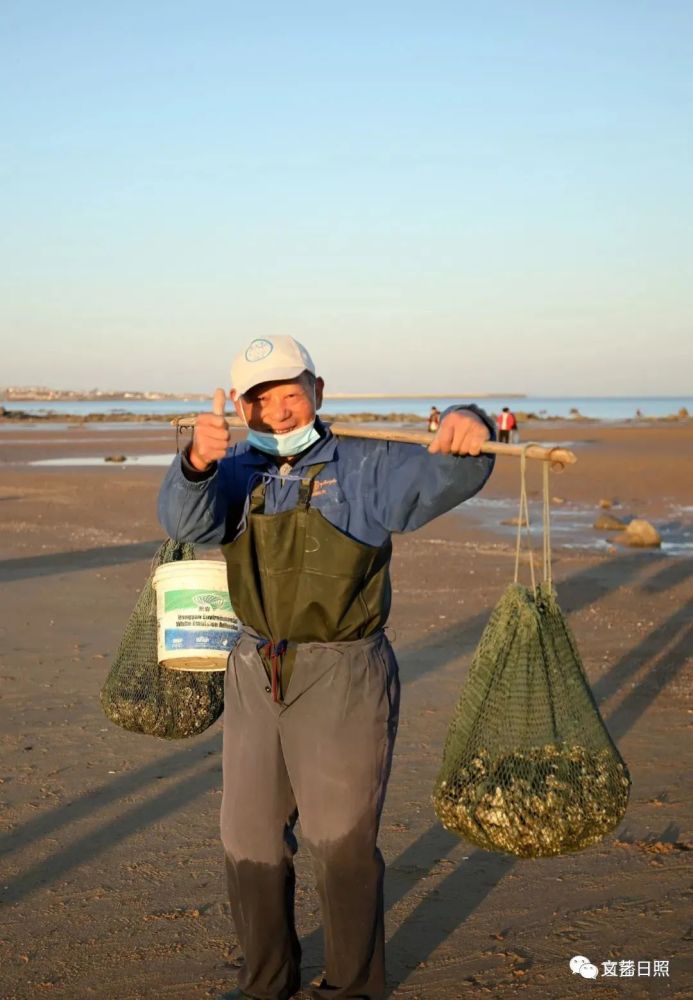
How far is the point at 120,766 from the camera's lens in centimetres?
649

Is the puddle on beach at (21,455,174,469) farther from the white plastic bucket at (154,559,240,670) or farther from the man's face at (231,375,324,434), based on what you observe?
the man's face at (231,375,324,434)

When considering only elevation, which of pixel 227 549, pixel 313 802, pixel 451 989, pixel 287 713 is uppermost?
pixel 227 549

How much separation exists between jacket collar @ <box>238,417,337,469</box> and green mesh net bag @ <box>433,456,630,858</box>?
844mm

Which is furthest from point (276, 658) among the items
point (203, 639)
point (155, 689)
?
point (155, 689)

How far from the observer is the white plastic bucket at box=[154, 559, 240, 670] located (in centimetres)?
441

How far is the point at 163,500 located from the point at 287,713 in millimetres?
797

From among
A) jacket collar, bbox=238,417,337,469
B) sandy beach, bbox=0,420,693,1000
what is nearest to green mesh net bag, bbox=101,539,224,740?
sandy beach, bbox=0,420,693,1000

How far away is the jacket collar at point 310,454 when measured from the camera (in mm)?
3746

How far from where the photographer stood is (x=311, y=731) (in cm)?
366

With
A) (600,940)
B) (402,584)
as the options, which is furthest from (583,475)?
(600,940)

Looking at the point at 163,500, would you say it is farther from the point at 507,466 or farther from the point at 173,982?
the point at 507,466

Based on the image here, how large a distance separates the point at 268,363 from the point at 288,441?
10.4 inches

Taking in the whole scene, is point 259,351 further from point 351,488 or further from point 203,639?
point 203,639

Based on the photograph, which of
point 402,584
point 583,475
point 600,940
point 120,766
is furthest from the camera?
point 583,475
